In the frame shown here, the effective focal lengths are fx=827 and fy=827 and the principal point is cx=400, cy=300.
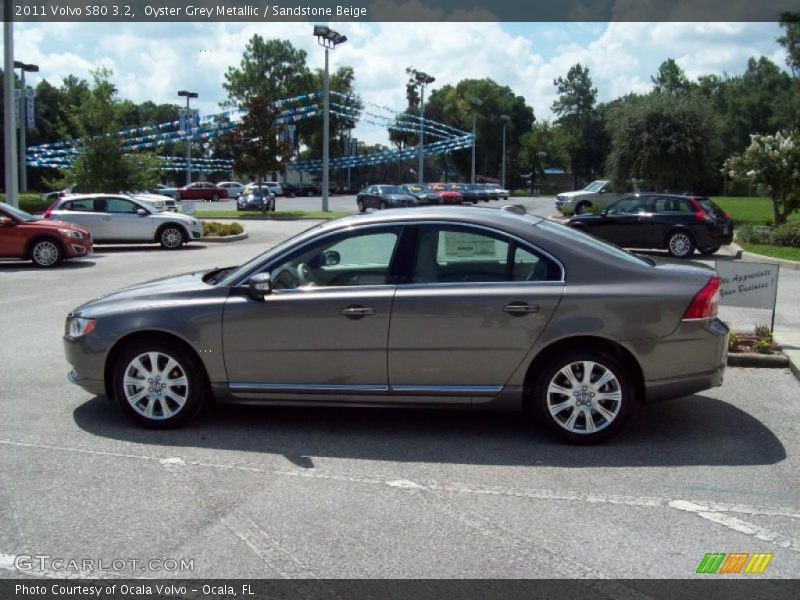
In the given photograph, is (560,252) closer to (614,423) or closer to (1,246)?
(614,423)

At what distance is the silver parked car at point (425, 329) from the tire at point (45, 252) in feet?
39.1

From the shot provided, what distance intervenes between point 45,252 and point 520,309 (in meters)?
14.0

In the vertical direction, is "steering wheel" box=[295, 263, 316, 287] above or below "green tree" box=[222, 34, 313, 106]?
below

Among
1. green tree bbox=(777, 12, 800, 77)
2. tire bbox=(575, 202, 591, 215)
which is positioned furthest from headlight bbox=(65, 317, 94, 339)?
green tree bbox=(777, 12, 800, 77)

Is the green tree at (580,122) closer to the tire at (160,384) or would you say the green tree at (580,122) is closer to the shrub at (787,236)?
the shrub at (787,236)

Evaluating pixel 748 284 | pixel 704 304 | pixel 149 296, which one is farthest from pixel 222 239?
pixel 704 304

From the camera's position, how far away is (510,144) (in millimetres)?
110500

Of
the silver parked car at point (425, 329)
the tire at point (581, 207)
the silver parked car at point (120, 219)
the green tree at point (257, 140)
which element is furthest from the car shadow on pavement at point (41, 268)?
the tire at point (581, 207)

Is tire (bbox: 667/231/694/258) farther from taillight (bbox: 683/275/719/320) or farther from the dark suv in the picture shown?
taillight (bbox: 683/275/719/320)

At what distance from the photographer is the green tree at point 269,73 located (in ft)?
300

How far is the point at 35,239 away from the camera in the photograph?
17.0 m

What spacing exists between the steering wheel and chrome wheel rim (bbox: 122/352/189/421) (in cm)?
107

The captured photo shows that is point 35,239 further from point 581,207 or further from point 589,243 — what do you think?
point 581,207

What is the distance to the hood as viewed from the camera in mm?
6016
